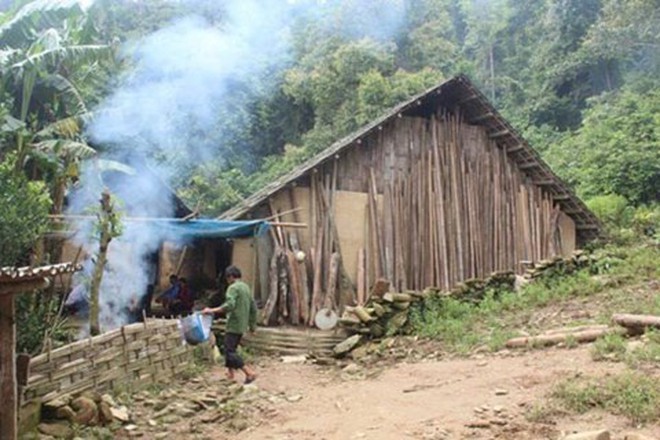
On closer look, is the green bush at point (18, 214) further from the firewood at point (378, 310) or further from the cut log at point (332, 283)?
the cut log at point (332, 283)

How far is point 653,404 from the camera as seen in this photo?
521 cm

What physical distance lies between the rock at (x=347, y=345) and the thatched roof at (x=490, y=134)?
11.9ft

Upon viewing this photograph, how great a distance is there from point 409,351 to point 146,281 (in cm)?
634

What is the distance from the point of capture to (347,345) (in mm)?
10281

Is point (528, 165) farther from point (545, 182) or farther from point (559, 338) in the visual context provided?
point (559, 338)

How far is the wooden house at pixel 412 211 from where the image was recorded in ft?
40.3

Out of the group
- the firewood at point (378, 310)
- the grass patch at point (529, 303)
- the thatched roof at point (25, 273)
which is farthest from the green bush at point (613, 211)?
the thatched roof at point (25, 273)

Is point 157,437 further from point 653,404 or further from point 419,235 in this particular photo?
point 419,235

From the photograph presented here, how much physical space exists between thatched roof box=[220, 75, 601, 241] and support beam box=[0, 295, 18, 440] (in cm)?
753

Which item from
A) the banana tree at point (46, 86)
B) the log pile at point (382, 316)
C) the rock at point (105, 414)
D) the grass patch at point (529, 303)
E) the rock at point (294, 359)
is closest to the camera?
the rock at point (105, 414)

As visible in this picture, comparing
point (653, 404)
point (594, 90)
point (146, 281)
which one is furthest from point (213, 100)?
point (653, 404)

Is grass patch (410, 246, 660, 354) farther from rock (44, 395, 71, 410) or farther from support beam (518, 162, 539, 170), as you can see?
rock (44, 395, 71, 410)

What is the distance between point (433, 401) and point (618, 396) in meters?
1.85

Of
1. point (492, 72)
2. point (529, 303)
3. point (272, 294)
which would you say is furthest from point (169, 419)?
point (492, 72)
